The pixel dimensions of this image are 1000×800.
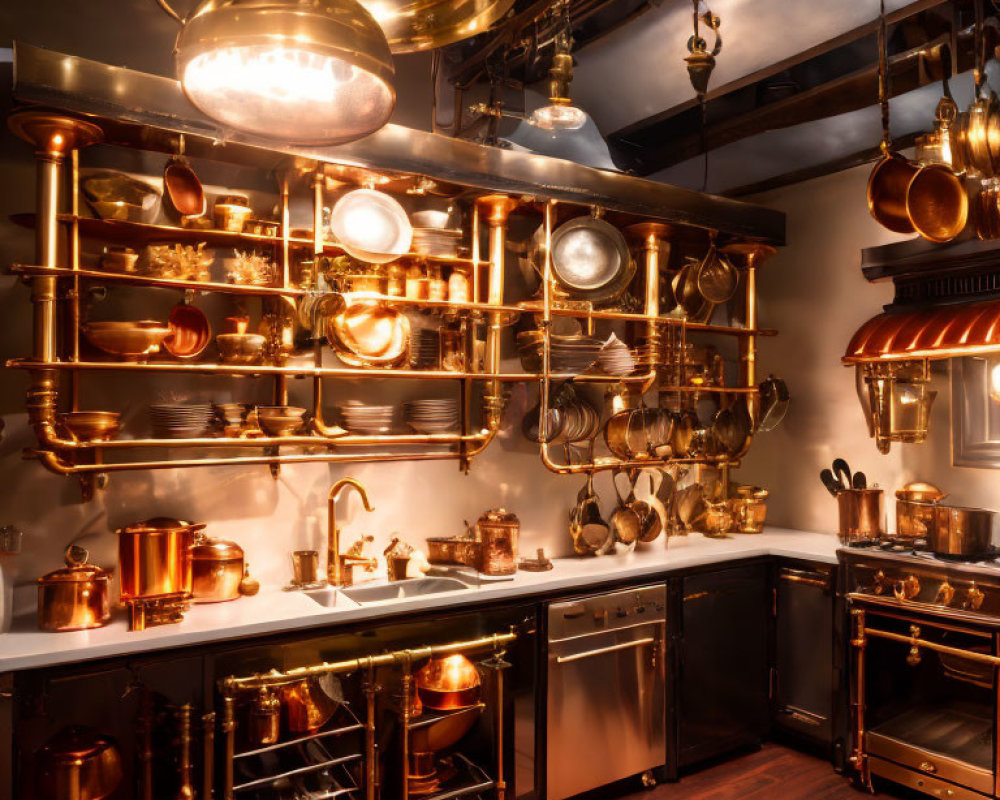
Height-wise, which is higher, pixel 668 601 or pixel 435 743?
pixel 668 601

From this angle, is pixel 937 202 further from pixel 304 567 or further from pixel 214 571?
pixel 214 571

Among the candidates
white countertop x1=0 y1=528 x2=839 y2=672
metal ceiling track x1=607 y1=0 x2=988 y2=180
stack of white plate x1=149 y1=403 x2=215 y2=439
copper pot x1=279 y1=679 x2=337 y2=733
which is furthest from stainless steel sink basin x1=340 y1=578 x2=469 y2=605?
metal ceiling track x1=607 y1=0 x2=988 y2=180

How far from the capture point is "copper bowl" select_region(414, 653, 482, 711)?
273 cm

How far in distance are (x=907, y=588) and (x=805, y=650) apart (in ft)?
2.01

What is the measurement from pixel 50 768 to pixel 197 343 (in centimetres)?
141

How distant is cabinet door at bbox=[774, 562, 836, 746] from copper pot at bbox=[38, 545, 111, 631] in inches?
114

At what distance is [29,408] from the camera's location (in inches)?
91.9

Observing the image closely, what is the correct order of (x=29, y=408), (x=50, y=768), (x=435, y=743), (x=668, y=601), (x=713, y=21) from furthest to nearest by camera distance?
(x=668, y=601) < (x=435, y=743) < (x=713, y=21) < (x=29, y=408) < (x=50, y=768)

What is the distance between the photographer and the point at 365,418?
9.64 ft

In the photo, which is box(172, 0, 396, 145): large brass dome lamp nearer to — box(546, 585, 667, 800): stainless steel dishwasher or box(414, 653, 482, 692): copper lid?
box(414, 653, 482, 692): copper lid

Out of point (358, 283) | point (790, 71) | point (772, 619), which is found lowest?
point (772, 619)

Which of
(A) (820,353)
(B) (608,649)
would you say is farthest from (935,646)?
(A) (820,353)

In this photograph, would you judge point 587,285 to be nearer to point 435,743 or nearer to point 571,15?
point 571,15

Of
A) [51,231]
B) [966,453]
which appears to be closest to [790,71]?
[966,453]
